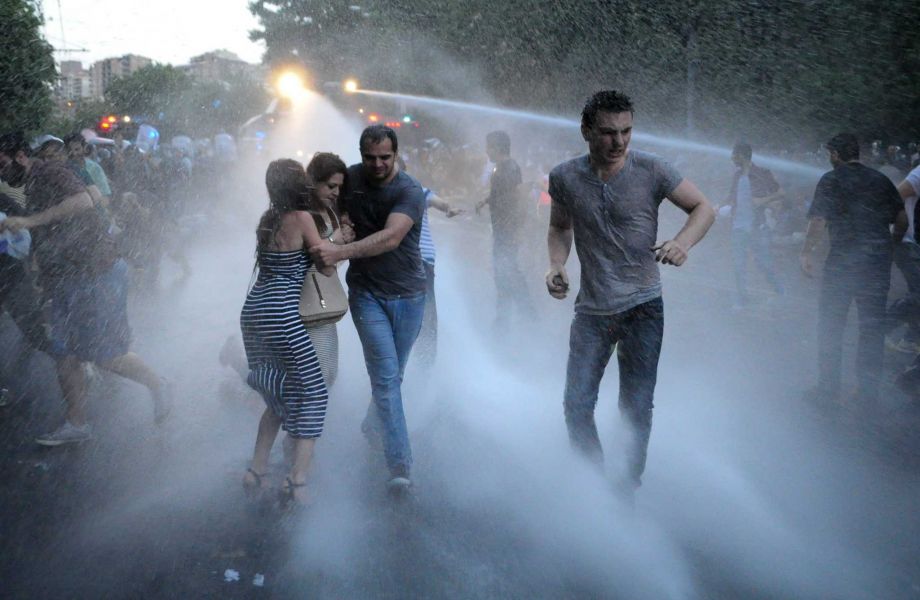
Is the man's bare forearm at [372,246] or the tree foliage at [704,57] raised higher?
the tree foliage at [704,57]

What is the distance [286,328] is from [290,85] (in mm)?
46677

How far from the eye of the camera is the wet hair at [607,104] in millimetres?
3621

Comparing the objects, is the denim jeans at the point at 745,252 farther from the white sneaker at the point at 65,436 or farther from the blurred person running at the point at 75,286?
the white sneaker at the point at 65,436

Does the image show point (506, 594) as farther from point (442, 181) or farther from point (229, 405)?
point (442, 181)

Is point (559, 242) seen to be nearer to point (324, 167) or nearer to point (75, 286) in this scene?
point (324, 167)

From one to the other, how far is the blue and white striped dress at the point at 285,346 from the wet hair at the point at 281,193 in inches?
4.3

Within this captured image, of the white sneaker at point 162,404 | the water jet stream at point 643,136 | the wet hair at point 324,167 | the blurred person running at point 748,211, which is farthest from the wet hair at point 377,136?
the water jet stream at point 643,136

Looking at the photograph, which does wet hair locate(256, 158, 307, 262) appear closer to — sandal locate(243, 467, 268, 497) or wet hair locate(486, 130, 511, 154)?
sandal locate(243, 467, 268, 497)

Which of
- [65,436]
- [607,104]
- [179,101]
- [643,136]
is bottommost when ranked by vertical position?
[65,436]

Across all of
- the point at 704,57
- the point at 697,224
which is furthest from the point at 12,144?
the point at 704,57

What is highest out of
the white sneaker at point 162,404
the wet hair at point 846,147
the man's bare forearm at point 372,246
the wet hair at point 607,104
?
the wet hair at point 607,104

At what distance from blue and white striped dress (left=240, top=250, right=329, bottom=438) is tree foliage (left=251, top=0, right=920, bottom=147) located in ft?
35.4

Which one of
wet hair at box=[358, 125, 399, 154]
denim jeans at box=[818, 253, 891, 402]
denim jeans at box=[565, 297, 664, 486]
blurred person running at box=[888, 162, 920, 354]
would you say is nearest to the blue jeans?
wet hair at box=[358, 125, 399, 154]

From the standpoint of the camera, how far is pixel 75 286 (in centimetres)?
505
